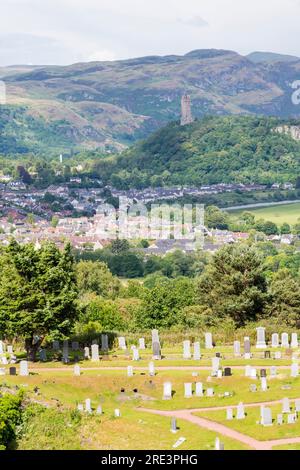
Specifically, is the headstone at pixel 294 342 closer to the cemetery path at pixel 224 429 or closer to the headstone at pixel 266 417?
the cemetery path at pixel 224 429

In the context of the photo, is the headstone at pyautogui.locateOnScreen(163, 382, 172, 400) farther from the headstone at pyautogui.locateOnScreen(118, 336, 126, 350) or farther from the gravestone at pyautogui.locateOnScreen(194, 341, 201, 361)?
the headstone at pyautogui.locateOnScreen(118, 336, 126, 350)

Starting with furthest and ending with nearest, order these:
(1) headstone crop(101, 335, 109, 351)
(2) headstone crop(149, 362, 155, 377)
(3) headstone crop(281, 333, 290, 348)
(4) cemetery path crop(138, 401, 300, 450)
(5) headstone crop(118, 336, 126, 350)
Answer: (5) headstone crop(118, 336, 126, 350) < (1) headstone crop(101, 335, 109, 351) < (3) headstone crop(281, 333, 290, 348) < (2) headstone crop(149, 362, 155, 377) < (4) cemetery path crop(138, 401, 300, 450)

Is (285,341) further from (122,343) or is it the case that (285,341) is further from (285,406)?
(285,406)

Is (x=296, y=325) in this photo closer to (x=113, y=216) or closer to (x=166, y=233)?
(x=166, y=233)

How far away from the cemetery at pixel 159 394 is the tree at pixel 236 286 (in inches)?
315

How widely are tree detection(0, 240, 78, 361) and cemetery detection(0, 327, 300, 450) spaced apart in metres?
1.29

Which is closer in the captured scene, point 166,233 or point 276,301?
point 276,301

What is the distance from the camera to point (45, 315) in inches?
1873

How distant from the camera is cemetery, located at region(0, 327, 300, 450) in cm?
3597

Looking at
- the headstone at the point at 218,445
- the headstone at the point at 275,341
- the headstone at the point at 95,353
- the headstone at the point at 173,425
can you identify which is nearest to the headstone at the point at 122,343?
the headstone at the point at 95,353

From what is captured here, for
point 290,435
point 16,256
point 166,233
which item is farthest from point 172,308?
point 166,233

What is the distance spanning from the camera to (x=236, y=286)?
204 feet

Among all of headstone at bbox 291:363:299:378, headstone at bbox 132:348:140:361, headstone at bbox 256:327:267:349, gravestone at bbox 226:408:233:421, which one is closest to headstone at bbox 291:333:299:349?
headstone at bbox 256:327:267:349
